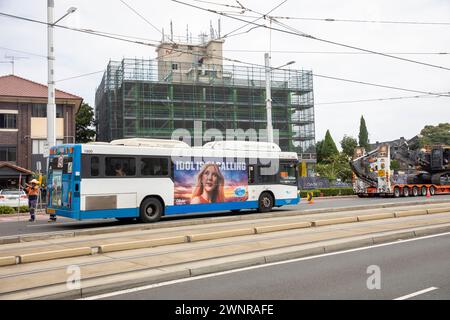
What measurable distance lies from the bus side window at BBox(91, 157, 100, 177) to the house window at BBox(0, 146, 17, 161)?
32.9 m

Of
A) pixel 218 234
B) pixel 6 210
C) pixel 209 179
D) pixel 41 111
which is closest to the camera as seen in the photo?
pixel 218 234

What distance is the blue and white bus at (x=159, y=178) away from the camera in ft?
50.8

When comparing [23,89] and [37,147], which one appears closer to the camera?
[37,147]

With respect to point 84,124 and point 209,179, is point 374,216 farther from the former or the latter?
point 84,124

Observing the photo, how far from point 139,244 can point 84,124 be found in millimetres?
58535

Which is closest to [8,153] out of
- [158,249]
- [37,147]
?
[37,147]

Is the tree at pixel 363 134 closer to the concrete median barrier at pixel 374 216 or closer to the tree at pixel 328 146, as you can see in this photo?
the tree at pixel 328 146

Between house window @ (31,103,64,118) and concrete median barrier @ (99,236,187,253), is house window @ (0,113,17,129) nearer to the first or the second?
house window @ (31,103,64,118)

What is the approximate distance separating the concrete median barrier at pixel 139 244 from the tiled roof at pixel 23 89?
123 ft

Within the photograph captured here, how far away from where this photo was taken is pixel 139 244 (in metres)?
10.9

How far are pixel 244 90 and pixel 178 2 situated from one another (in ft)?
174

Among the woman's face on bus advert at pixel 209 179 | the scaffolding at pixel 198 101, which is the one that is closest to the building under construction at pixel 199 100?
the scaffolding at pixel 198 101

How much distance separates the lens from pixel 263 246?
10672 mm

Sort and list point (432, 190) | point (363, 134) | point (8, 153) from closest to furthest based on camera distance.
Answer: point (432, 190) → point (8, 153) → point (363, 134)
